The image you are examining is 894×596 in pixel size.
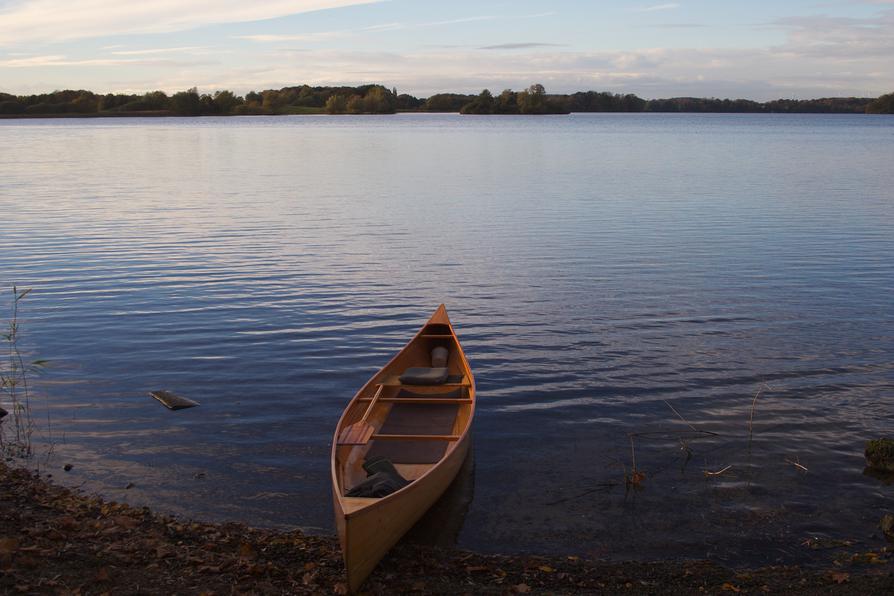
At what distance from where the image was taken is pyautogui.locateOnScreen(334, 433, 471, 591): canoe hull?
295 inches

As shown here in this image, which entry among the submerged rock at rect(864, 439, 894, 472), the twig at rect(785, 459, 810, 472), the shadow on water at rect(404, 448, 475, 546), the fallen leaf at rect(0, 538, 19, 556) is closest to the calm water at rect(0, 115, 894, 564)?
the twig at rect(785, 459, 810, 472)

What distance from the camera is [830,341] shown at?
16.1 m

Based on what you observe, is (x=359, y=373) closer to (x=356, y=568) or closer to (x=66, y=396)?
(x=66, y=396)

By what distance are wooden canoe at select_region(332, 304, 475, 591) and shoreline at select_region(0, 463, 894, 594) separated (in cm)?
41

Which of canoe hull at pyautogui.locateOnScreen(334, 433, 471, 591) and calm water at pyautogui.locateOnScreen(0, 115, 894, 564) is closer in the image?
canoe hull at pyautogui.locateOnScreen(334, 433, 471, 591)

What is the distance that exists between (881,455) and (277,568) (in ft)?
25.8

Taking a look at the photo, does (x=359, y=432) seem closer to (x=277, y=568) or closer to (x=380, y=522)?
(x=380, y=522)

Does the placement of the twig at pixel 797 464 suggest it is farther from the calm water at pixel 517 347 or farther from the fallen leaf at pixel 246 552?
the fallen leaf at pixel 246 552

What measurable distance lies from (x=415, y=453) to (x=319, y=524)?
70.3 inches

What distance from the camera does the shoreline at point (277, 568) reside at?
7.34 metres

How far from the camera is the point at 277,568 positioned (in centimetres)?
781

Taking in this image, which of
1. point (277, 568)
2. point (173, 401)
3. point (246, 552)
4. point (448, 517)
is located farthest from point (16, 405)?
point (448, 517)

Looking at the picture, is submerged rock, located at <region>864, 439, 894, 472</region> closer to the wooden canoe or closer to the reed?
the wooden canoe

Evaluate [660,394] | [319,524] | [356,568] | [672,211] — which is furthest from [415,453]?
[672,211]
